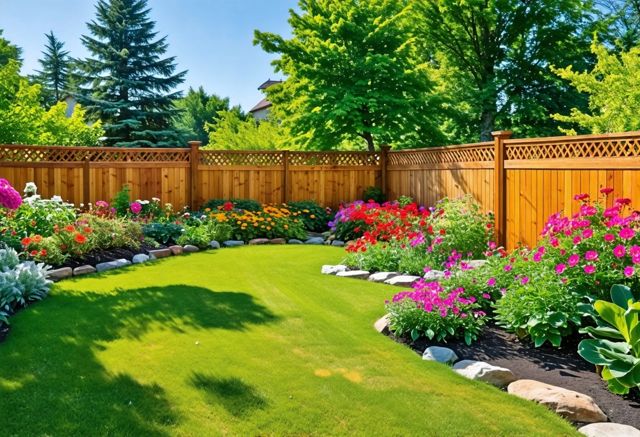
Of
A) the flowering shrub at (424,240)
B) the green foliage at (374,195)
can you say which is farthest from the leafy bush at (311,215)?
the flowering shrub at (424,240)

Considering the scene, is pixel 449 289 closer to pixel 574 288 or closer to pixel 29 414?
pixel 574 288

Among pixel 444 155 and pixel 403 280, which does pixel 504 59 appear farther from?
pixel 403 280

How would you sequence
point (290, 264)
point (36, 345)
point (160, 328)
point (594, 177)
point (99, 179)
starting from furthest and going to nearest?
point (99, 179) → point (290, 264) → point (594, 177) → point (160, 328) → point (36, 345)

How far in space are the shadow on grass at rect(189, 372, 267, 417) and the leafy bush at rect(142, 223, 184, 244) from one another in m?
5.37

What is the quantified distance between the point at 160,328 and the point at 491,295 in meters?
2.87

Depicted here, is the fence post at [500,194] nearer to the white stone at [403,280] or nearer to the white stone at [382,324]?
the white stone at [403,280]

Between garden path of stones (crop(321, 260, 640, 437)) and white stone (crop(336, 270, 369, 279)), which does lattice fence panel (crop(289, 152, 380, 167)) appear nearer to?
white stone (crop(336, 270, 369, 279))

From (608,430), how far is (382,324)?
1.98 metres

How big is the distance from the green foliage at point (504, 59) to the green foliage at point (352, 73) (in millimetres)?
4879

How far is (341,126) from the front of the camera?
12.2 m

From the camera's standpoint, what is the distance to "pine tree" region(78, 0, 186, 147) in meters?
22.3

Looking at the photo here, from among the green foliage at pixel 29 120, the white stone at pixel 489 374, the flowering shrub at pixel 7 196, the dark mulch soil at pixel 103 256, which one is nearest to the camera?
the white stone at pixel 489 374

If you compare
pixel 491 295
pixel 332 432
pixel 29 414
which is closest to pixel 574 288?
pixel 491 295

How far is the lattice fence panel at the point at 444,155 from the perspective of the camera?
317 inches
